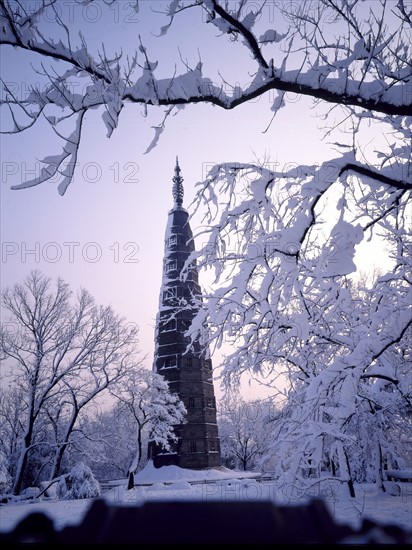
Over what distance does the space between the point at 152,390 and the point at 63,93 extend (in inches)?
892

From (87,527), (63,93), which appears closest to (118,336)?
(63,93)

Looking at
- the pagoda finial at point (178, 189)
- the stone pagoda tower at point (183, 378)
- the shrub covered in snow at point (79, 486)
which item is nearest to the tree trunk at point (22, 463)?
the shrub covered in snow at point (79, 486)

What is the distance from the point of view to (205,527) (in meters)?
1.21

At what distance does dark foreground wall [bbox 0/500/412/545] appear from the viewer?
3.66 ft

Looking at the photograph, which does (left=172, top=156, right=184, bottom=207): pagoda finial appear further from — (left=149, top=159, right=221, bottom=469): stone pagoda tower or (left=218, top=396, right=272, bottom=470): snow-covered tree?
(left=218, top=396, right=272, bottom=470): snow-covered tree

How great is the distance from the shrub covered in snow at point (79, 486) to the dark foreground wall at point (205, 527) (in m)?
15.5

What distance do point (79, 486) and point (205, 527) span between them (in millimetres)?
16019

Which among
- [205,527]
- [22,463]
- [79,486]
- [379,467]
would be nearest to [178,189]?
[22,463]

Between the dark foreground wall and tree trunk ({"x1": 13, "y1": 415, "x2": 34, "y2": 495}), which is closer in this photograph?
the dark foreground wall

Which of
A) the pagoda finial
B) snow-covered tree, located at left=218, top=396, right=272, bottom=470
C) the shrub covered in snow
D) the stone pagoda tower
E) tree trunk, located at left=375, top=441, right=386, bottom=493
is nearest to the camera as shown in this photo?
tree trunk, located at left=375, top=441, right=386, bottom=493

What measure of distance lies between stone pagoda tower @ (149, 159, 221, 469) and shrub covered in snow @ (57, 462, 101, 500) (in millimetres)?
15494

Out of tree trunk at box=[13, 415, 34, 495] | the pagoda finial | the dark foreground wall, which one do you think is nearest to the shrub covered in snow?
tree trunk at box=[13, 415, 34, 495]

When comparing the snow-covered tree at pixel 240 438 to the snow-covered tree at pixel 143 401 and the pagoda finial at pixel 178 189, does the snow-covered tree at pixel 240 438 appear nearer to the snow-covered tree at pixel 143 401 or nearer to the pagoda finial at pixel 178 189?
the snow-covered tree at pixel 143 401

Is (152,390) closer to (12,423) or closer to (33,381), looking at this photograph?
(33,381)
